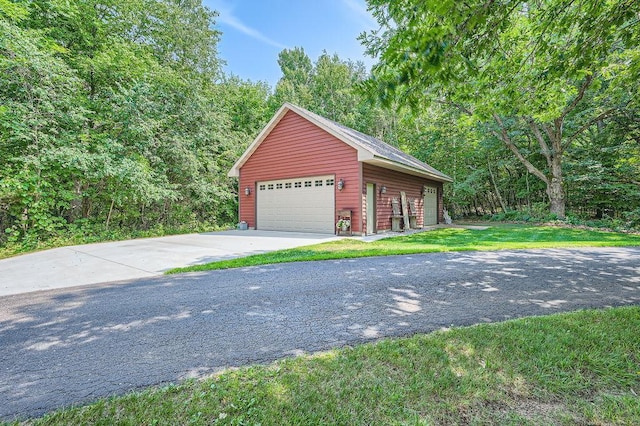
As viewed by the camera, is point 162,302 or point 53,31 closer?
point 162,302

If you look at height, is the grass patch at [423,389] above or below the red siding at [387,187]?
below

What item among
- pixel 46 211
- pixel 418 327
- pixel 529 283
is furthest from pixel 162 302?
pixel 46 211

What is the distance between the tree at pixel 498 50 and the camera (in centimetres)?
210

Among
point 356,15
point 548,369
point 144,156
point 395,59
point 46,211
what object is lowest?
point 548,369

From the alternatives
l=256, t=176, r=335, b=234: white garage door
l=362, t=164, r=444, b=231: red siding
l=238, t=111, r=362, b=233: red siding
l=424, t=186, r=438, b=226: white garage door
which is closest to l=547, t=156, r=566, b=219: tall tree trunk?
l=424, t=186, r=438, b=226: white garage door

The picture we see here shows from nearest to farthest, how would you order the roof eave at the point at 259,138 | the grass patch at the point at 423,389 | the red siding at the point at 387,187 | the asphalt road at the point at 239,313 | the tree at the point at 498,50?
the grass patch at the point at 423,389, the asphalt road at the point at 239,313, the tree at the point at 498,50, the red siding at the point at 387,187, the roof eave at the point at 259,138

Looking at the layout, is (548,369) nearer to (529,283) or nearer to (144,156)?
(529,283)

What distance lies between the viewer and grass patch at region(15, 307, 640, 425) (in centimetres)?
153

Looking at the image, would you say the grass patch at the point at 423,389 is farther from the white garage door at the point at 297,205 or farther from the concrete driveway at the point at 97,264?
the white garage door at the point at 297,205

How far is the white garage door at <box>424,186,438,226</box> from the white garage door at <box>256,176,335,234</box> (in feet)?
20.6

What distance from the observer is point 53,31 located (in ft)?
31.9

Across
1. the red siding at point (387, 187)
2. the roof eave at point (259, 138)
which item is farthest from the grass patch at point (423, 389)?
the roof eave at point (259, 138)

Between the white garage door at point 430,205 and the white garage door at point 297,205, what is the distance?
6.28 metres

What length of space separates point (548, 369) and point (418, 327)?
921mm
